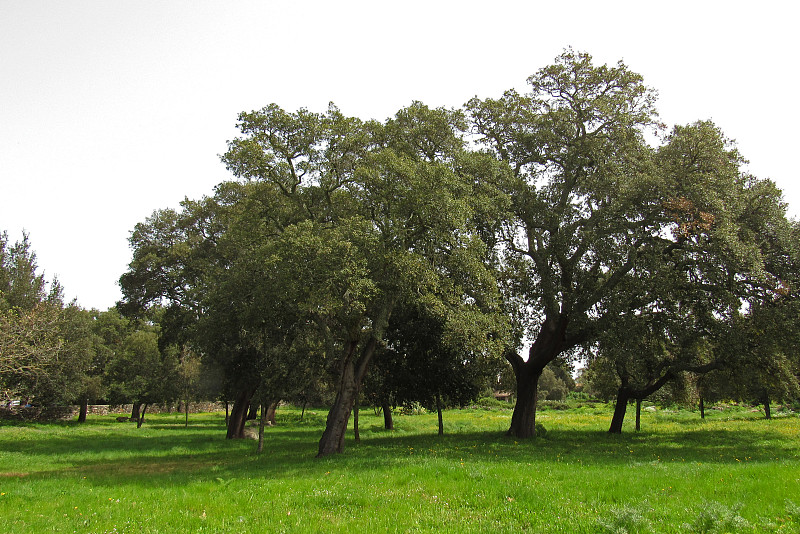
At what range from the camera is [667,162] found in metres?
22.9

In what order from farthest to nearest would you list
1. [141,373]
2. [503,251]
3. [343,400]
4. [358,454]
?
[141,373], [503,251], [343,400], [358,454]

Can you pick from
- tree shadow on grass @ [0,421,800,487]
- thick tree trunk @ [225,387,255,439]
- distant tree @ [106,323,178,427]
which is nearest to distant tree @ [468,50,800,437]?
tree shadow on grass @ [0,421,800,487]

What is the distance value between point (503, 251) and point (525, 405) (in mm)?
9308

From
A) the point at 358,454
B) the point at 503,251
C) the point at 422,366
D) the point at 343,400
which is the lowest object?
the point at 358,454

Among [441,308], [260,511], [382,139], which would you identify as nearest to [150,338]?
[382,139]

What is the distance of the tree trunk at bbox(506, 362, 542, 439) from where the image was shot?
27422mm

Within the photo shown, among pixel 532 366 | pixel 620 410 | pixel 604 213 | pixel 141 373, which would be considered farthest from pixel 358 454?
pixel 141 373

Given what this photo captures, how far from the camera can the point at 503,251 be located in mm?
26859

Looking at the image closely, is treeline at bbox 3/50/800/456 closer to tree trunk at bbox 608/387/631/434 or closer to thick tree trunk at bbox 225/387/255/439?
tree trunk at bbox 608/387/631/434

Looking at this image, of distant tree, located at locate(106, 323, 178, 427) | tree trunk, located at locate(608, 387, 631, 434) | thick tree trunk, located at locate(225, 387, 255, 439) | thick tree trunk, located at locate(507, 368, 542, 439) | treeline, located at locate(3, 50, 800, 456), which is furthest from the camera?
distant tree, located at locate(106, 323, 178, 427)

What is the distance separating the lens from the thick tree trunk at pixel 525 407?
27.4 meters

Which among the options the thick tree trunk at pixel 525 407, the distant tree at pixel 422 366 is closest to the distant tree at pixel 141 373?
the distant tree at pixel 422 366

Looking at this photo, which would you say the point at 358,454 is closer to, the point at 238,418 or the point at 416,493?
the point at 416,493

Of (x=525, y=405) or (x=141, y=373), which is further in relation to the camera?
(x=141, y=373)
